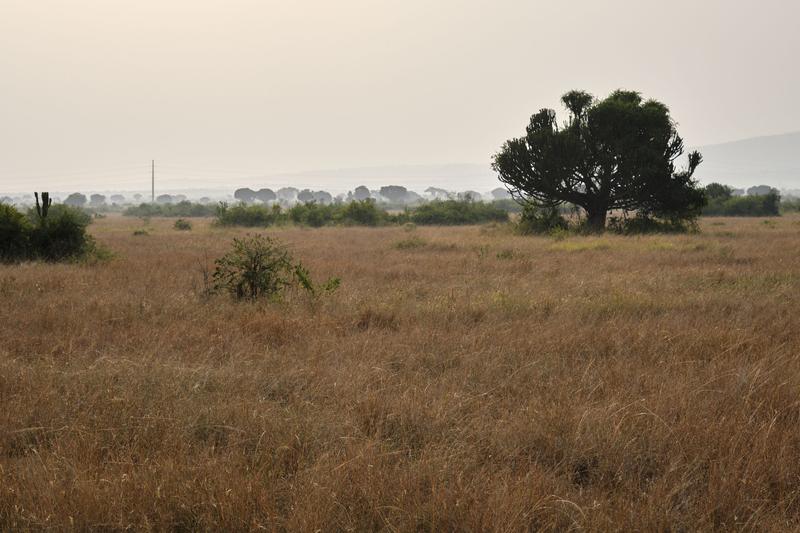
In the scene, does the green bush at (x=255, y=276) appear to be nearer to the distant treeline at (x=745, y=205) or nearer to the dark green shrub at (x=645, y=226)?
the dark green shrub at (x=645, y=226)

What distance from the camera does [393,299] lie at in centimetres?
927

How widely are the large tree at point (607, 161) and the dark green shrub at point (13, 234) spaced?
857 inches

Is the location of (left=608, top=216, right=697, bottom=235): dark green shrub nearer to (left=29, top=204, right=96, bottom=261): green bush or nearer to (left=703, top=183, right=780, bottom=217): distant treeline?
(left=29, top=204, right=96, bottom=261): green bush

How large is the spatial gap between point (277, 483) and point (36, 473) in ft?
4.39

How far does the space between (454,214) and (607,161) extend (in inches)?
856

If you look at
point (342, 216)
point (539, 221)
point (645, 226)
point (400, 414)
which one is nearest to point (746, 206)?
point (645, 226)

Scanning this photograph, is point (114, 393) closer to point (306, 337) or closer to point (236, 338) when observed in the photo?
point (236, 338)

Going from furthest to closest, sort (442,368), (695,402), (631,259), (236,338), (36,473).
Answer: (631,259) → (236,338) → (442,368) → (695,402) → (36,473)

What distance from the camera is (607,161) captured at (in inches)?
1111

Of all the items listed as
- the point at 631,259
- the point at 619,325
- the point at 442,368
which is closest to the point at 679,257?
the point at 631,259

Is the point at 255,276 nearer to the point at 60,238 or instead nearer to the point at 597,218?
the point at 60,238

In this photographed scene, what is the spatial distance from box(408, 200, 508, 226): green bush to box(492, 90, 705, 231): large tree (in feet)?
61.0

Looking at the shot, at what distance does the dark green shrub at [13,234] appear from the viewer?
14.8 m

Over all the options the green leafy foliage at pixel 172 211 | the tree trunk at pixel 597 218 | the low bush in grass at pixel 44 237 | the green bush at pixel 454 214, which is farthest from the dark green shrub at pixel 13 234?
the green leafy foliage at pixel 172 211
